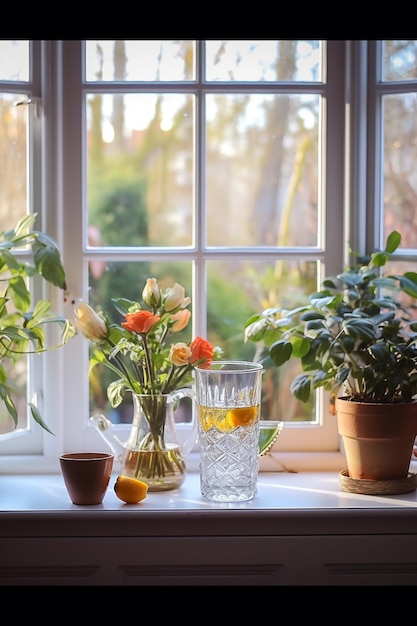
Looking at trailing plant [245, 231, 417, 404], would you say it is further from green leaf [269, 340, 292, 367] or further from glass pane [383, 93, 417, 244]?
glass pane [383, 93, 417, 244]

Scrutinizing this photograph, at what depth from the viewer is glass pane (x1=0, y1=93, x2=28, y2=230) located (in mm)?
2156

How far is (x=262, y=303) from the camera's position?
2436mm

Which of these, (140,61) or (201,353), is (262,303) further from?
(140,61)

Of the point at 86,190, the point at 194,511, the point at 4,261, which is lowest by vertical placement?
the point at 194,511

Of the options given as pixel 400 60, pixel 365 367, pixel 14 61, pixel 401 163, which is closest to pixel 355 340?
pixel 365 367

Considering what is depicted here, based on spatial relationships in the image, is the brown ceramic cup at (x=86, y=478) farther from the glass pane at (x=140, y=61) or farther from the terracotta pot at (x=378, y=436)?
the glass pane at (x=140, y=61)

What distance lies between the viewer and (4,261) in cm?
197

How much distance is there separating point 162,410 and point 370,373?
501 millimetres

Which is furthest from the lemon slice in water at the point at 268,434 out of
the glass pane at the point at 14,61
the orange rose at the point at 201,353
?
the glass pane at the point at 14,61

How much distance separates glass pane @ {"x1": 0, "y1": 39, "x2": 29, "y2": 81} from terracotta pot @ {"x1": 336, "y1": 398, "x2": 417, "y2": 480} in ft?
3.91

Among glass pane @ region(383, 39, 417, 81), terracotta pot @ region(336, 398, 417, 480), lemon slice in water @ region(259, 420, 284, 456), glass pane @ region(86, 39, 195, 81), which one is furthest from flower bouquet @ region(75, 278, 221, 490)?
glass pane @ region(383, 39, 417, 81)

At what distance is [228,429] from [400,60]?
3.59ft
